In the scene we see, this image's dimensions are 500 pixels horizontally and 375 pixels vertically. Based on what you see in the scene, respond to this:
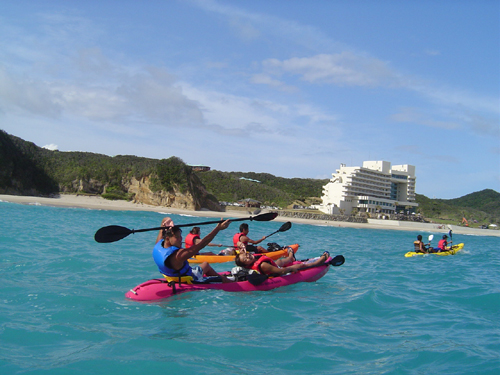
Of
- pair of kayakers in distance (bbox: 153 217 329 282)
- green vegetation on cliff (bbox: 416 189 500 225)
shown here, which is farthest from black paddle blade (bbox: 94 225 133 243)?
green vegetation on cliff (bbox: 416 189 500 225)

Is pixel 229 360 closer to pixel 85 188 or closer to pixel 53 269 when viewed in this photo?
pixel 53 269

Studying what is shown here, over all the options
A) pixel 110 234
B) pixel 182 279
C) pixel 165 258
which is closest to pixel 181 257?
pixel 165 258

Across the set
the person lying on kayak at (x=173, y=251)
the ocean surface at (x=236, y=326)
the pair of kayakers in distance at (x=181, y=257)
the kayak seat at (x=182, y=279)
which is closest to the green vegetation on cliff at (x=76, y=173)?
the ocean surface at (x=236, y=326)

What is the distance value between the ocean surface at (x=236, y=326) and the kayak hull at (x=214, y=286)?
16 centimetres

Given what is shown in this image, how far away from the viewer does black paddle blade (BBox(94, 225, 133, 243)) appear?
7574mm

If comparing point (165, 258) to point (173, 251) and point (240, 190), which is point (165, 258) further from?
point (240, 190)

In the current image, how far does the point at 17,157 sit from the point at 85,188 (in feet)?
24.9

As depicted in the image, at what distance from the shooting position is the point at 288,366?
15.1 ft

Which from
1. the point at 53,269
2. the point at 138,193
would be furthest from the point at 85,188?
the point at 53,269

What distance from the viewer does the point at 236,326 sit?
5.91 metres

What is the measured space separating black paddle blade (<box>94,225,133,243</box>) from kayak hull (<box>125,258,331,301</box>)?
1216 millimetres

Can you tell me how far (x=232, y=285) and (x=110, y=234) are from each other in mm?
2685

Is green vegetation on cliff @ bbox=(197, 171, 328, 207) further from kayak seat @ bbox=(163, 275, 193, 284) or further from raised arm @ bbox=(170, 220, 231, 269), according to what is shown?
raised arm @ bbox=(170, 220, 231, 269)

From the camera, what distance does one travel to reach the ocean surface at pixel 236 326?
454 cm
